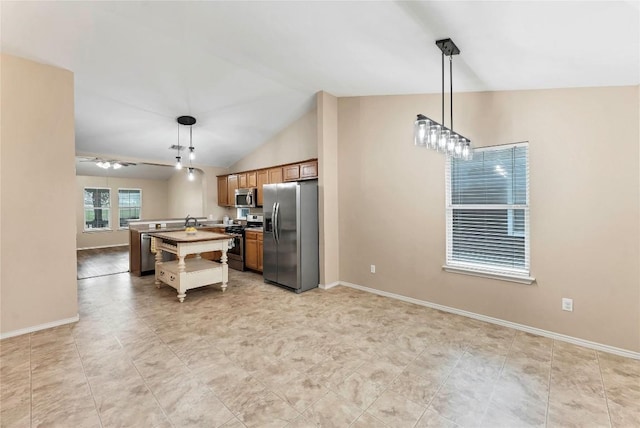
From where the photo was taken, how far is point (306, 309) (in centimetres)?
363

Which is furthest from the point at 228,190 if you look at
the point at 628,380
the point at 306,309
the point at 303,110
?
the point at 628,380

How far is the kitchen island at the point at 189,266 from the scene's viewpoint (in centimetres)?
397

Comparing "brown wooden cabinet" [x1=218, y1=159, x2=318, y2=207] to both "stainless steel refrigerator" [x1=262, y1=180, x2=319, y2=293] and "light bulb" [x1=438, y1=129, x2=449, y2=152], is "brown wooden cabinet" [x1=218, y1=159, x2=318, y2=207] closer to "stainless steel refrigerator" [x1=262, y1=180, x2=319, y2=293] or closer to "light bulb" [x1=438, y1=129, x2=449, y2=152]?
"stainless steel refrigerator" [x1=262, y1=180, x2=319, y2=293]

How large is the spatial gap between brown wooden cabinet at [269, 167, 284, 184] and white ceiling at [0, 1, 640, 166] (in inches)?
58.7

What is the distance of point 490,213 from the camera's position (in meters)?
3.31

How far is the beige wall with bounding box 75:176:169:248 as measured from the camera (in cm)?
852

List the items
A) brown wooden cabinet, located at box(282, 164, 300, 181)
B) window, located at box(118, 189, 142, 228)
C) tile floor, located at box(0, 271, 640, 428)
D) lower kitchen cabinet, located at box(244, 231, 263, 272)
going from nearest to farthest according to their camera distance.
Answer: tile floor, located at box(0, 271, 640, 428)
brown wooden cabinet, located at box(282, 164, 300, 181)
lower kitchen cabinet, located at box(244, 231, 263, 272)
window, located at box(118, 189, 142, 228)

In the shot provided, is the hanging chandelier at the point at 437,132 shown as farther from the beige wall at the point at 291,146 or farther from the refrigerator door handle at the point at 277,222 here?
the beige wall at the point at 291,146

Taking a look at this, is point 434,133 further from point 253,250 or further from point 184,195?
point 184,195

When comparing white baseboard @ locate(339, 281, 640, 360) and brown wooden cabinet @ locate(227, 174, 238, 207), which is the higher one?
brown wooden cabinet @ locate(227, 174, 238, 207)

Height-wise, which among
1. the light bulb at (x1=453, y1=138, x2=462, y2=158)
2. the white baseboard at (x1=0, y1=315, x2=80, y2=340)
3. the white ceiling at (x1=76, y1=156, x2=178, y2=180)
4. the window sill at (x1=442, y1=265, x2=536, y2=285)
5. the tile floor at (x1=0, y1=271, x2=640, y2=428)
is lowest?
the tile floor at (x1=0, y1=271, x2=640, y2=428)

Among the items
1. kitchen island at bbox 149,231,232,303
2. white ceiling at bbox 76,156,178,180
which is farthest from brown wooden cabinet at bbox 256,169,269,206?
white ceiling at bbox 76,156,178,180

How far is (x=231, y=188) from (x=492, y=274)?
5702mm

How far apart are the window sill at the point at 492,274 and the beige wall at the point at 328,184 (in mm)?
1693
